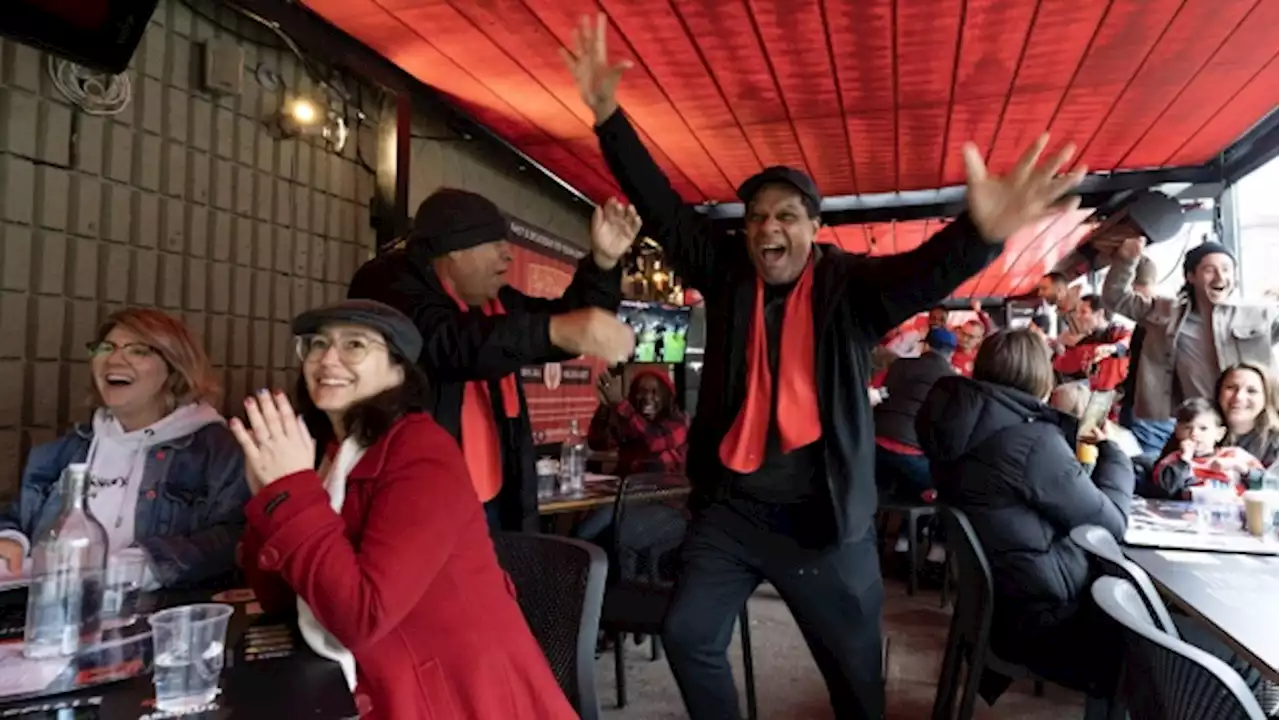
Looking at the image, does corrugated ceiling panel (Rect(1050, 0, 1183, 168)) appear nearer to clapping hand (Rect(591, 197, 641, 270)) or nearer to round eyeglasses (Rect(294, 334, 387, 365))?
clapping hand (Rect(591, 197, 641, 270))

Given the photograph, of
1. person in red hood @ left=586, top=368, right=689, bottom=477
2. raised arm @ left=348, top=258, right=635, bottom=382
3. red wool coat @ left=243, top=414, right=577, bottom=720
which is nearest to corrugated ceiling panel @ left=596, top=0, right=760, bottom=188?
person in red hood @ left=586, top=368, right=689, bottom=477

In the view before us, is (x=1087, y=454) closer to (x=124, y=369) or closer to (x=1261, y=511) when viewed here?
(x=1261, y=511)

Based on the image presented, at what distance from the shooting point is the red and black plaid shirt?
193 inches

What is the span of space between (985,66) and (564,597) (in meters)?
3.38

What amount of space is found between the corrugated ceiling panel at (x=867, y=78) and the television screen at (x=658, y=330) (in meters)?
2.06

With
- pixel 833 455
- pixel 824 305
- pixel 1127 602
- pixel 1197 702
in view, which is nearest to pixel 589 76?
pixel 824 305

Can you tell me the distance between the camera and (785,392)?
220 cm

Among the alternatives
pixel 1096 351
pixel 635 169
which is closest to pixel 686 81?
pixel 635 169

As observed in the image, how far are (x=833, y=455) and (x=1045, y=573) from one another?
0.86m

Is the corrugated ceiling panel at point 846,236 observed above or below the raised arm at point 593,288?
above

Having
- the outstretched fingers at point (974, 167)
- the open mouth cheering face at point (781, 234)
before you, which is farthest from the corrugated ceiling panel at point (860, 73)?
the outstretched fingers at point (974, 167)

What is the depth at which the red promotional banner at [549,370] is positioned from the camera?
5.77 meters

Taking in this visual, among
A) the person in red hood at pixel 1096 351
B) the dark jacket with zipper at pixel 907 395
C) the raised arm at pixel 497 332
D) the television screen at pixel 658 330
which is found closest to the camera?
the raised arm at pixel 497 332

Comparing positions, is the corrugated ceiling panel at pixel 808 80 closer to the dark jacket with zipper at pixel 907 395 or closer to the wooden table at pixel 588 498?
the dark jacket with zipper at pixel 907 395
